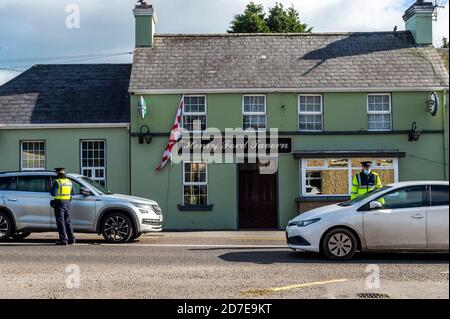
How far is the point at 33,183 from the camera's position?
51.9ft

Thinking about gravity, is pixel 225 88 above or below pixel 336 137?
above

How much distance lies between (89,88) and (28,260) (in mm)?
12984

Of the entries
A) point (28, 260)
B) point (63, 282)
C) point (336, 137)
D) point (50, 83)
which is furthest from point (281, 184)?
point (63, 282)

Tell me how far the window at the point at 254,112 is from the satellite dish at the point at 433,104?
18.3ft

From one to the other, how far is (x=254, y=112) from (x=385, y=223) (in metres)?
11.1

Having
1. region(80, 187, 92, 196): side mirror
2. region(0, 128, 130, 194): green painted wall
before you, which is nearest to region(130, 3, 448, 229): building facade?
region(0, 128, 130, 194): green painted wall

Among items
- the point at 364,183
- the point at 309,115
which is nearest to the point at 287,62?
the point at 309,115

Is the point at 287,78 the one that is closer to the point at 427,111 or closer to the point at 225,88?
the point at 225,88

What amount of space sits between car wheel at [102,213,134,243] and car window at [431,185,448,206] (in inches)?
278

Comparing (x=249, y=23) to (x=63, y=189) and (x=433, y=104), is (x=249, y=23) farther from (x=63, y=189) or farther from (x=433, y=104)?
(x=63, y=189)

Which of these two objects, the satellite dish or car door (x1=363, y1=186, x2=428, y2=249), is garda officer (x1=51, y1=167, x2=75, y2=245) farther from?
the satellite dish

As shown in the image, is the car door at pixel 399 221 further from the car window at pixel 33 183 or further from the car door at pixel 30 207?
the car window at pixel 33 183

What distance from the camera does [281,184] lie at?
2206 centimetres

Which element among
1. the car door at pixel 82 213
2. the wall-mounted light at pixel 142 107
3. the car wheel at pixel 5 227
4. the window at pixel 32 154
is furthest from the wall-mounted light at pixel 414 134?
the car wheel at pixel 5 227
